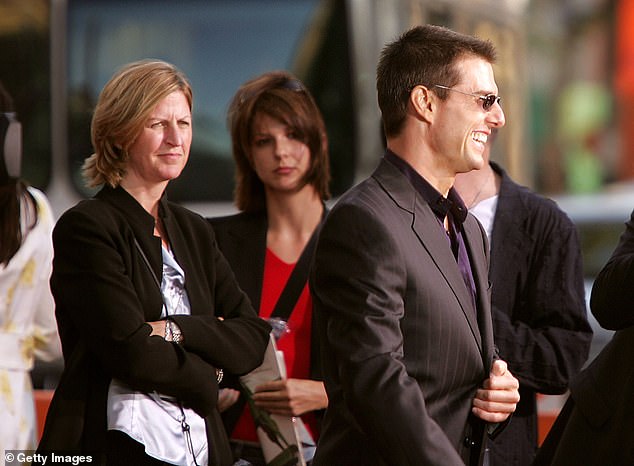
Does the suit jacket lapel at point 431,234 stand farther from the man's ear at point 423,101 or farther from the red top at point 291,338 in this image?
the red top at point 291,338

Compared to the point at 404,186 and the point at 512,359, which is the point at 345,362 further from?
the point at 512,359

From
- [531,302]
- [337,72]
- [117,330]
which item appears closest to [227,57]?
[337,72]

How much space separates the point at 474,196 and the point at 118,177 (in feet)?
4.34

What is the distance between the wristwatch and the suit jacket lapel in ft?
2.25

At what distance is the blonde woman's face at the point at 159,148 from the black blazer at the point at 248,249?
0.85 metres

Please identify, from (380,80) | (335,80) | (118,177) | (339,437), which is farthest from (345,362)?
(335,80)

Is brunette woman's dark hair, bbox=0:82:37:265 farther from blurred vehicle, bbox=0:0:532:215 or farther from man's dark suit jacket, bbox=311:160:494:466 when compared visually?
blurred vehicle, bbox=0:0:532:215

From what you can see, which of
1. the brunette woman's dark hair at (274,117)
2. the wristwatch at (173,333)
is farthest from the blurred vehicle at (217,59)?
the wristwatch at (173,333)

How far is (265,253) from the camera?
4375mm

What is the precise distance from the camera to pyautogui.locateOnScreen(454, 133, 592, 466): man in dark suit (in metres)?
3.98

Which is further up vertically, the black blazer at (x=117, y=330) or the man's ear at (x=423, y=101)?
the man's ear at (x=423, y=101)

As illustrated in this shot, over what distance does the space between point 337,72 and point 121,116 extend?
170 inches

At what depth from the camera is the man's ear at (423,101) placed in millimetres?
3094

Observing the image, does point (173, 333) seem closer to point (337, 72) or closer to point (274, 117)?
point (274, 117)
